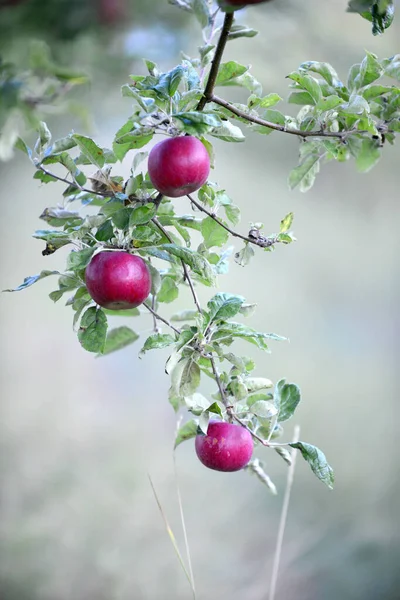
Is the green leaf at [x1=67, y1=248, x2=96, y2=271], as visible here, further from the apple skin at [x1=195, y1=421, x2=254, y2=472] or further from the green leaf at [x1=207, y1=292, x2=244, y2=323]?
the apple skin at [x1=195, y1=421, x2=254, y2=472]

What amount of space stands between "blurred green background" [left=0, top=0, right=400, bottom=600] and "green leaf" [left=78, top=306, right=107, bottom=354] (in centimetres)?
79

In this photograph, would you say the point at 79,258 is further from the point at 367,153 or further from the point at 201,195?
the point at 367,153

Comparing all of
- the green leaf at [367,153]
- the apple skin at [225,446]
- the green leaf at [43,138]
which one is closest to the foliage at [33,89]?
the green leaf at [43,138]

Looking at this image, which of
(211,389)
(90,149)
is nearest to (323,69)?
(90,149)

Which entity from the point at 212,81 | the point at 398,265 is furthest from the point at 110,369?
the point at 212,81

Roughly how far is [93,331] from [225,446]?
21cm

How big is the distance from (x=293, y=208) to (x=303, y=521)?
0.92 metres

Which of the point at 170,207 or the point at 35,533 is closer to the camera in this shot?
the point at 170,207

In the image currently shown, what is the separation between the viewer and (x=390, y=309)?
5.59 ft

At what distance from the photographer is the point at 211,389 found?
5.02 ft

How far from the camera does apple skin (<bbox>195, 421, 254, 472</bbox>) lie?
66 cm

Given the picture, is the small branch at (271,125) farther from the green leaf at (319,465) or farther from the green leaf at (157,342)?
the green leaf at (319,465)

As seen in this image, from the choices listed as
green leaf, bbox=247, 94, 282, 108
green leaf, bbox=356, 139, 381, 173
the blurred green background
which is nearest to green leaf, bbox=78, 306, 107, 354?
green leaf, bbox=247, 94, 282, 108

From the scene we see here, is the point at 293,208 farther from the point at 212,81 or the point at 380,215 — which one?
the point at 212,81
